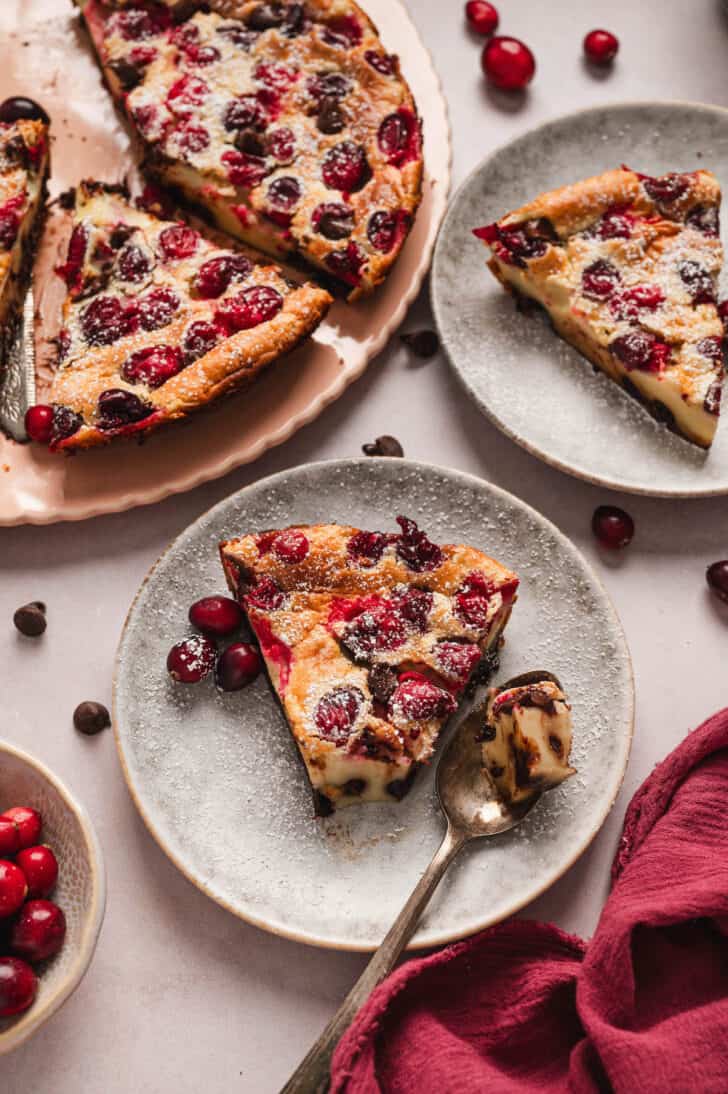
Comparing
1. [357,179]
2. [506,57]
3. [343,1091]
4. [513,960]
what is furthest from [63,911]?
[506,57]

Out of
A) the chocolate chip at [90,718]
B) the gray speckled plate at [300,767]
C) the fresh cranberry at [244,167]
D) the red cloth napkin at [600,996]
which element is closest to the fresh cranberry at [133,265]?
the fresh cranberry at [244,167]

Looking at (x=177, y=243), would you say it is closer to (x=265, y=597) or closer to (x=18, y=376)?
(x=18, y=376)

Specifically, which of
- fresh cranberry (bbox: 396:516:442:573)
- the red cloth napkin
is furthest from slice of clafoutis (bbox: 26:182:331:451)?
the red cloth napkin

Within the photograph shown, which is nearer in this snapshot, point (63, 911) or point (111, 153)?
point (63, 911)

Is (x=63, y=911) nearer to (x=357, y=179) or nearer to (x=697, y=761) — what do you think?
(x=697, y=761)

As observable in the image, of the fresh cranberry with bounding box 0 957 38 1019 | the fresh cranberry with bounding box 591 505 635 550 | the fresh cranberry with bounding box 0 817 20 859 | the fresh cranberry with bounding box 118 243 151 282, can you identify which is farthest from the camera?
the fresh cranberry with bounding box 118 243 151 282

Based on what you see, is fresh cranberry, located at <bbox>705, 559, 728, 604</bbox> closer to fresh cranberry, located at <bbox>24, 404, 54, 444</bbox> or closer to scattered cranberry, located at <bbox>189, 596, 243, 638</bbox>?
scattered cranberry, located at <bbox>189, 596, 243, 638</bbox>
